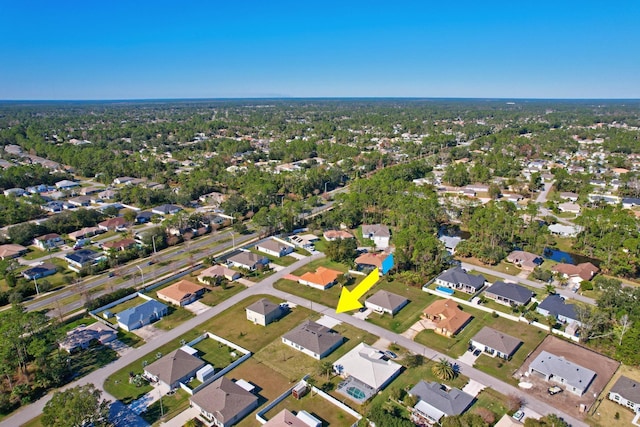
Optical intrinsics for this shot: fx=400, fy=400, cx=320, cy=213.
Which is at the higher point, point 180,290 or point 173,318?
point 180,290

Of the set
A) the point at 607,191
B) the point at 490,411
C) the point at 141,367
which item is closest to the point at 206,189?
the point at 141,367

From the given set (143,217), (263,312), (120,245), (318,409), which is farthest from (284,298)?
(143,217)

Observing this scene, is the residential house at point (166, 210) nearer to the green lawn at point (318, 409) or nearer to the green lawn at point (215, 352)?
the green lawn at point (215, 352)

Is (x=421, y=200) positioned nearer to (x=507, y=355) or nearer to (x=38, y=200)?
(x=507, y=355)

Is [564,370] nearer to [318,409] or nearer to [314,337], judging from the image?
[318,409]

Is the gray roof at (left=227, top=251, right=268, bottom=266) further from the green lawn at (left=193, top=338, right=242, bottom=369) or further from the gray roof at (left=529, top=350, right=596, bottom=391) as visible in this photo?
the gray roof at (left=529, top=350, right=596, bottom=391)

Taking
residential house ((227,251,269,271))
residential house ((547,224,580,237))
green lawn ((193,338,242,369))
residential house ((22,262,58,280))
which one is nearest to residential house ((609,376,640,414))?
green lawn ((193,338,242,369))
